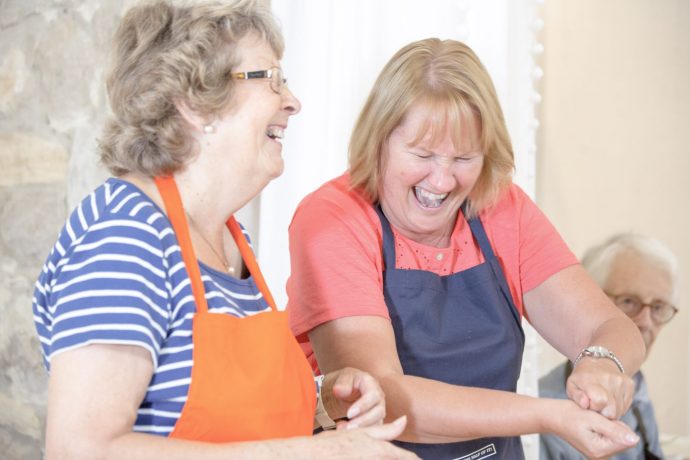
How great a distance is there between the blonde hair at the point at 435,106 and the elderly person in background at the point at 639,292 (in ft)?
2.87

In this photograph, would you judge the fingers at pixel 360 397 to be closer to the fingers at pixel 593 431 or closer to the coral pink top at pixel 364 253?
the coral pink top at pixel 364 253

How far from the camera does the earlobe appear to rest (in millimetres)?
1224

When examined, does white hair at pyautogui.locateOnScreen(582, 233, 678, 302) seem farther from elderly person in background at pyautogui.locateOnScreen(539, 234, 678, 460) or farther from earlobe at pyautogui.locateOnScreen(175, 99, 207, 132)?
earlobe at pyautogui.locateOnScreen(175, 99, 207, 132)

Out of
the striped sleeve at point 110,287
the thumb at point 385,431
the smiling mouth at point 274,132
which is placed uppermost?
the smiling mouth at point 274,132

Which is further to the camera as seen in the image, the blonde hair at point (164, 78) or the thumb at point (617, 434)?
the thumb at point (617, 434)

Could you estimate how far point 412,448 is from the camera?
1.60 m

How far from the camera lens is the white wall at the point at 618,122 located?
2439mm

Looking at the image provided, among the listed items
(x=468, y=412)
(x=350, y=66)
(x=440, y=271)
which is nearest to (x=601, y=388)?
(x=468, y=412)

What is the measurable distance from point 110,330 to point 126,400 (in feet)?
0.27

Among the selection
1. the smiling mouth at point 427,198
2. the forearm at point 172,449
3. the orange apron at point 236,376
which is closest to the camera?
the forearm at point 172,449

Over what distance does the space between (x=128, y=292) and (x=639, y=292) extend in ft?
6.08

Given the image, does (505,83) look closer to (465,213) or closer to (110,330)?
(465,213)

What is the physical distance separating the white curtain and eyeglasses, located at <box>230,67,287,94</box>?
0.84 meters

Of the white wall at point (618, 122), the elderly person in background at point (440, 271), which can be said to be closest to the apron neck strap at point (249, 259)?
the elderly person in background at point (440, 271)
